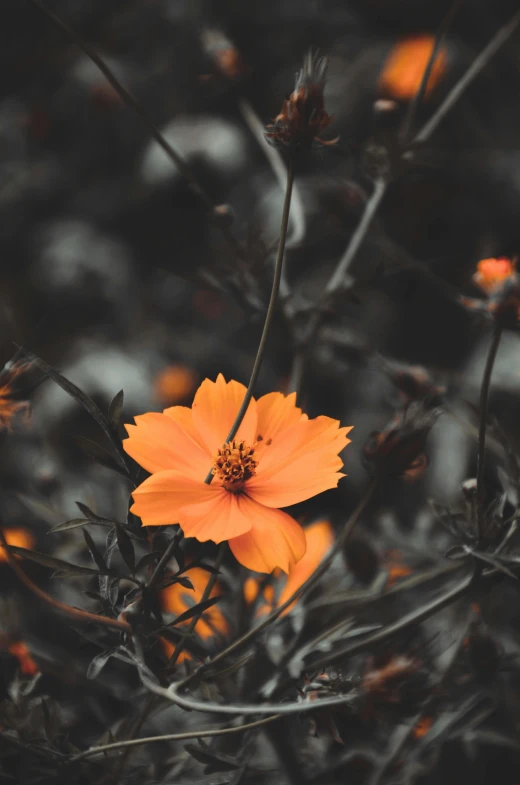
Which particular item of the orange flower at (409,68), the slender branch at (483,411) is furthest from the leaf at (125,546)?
the orange flower at (409,68)

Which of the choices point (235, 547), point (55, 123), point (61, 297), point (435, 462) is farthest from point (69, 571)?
point (55, 123)

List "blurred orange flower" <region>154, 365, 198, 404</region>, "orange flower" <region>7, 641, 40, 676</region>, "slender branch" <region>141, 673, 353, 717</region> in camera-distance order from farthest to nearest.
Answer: "blurred orange flower" <region>154, 365, 198, 404</region>, "orange flower" <region>7, 641, 40, 676</region>, "slender branch" <region>141, 673, 353, 717</region>

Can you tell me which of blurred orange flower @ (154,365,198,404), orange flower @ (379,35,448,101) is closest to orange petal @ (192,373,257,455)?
blurred orange flower @ (154,365,198,404)

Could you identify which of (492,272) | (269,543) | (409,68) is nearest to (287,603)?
(269,543)

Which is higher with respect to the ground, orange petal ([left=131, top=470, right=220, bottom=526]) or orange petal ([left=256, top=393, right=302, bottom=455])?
orange petal ([left=131, top=470, right=220, bottom=526])

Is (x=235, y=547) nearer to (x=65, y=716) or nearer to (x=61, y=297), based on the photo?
(x=65, y=716)

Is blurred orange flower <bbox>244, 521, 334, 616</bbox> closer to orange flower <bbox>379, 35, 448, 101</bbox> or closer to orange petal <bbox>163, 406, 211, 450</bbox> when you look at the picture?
orange petal <bbox>163, 406, 211, 450</bbox>

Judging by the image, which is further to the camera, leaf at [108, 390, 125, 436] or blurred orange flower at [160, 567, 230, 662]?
blurred orange flower at [160, 567, 230, 662]

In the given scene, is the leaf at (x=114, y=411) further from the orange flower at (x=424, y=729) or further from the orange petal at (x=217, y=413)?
the orange flower at (x=424, y=729)
